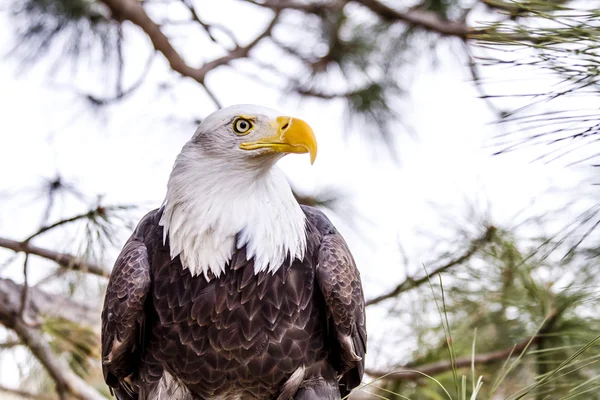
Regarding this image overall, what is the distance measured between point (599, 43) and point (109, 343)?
1.59m

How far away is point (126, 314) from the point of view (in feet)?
6.84

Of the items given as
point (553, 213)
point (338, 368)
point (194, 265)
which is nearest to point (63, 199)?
point (194, 265)

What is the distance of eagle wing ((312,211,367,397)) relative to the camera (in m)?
2.13

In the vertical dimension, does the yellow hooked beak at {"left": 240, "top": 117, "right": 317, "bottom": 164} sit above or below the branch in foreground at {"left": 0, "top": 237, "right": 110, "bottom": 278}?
above

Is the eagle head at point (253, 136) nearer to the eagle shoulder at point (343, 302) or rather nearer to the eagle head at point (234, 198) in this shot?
the eagle head at point (234, 198)

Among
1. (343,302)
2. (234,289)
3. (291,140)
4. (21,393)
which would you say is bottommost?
(21,393)

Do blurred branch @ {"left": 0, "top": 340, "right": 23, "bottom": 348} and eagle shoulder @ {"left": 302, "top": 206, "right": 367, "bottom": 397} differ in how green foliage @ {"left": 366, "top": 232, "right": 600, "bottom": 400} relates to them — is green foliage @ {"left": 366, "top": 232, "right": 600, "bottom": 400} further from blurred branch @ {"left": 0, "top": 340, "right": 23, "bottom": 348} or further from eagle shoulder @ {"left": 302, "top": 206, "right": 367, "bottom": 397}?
blurred branch @ {"left": 0, "top": 340, "right": 23, "bottom": 348}

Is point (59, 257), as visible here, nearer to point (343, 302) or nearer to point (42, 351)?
point (42, 351)

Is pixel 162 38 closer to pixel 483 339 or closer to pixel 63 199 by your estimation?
pixel 63 199

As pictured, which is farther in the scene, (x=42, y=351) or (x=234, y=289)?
(x=42, y=351)

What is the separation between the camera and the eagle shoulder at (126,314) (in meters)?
2.09

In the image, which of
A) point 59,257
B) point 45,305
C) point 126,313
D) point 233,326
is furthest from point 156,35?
point 233,326

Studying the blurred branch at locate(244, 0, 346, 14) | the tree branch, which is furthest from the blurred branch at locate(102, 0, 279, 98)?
the blurred branch at locate(244, 0, 346, 14)

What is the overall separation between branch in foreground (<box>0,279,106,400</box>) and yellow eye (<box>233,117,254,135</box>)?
132 centimetres
